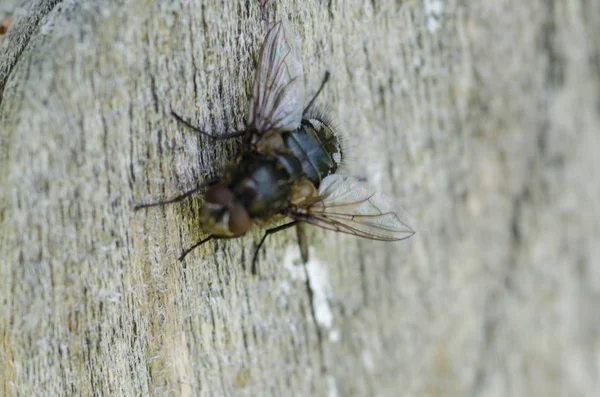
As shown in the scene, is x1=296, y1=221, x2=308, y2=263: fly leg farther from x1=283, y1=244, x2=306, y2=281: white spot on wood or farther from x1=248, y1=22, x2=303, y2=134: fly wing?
x1=248, y1=22, x2=303, y2=134: fly wing

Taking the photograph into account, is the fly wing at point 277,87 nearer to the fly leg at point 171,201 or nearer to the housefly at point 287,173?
the housefly at point 287,173

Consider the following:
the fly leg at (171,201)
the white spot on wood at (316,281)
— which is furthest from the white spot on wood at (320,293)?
the fly leg at (171,201)

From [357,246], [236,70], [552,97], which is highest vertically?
[236,70]

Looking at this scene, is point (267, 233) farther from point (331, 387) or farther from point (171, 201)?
point (331, 387)

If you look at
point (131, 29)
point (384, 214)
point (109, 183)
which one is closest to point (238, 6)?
point (131, 29)

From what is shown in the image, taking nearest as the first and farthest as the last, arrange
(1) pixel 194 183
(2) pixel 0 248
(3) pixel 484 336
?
(2) pixel 0 248 → (1) pixel 194 183 → (3) pixel 484 336

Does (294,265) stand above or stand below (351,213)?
below

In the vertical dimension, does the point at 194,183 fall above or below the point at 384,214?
above

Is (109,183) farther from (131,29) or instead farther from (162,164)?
(131,29)

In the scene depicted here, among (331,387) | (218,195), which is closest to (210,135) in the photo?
(218,195)
